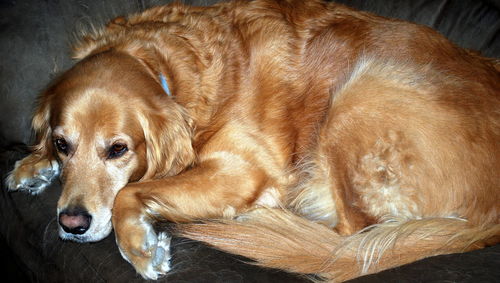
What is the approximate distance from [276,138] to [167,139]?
0.57 meters

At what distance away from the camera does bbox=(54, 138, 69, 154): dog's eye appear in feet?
7.29

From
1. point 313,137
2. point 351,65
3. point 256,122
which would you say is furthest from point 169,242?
point 351,65

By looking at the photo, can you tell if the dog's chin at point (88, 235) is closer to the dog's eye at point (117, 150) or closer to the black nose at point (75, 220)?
the black nose at point (75, 220)

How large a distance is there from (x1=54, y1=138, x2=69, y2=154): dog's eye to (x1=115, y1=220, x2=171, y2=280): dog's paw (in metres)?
0.45

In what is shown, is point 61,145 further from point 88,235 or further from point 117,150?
point 88,235

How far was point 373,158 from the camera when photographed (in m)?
2.32

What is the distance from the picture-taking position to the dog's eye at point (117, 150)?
2217 millimetres

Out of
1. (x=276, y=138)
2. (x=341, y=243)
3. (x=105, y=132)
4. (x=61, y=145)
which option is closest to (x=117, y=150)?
(x=105, y=132)

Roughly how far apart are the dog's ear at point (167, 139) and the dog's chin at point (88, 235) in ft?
1.35

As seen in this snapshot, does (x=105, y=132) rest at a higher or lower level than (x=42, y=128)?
higher

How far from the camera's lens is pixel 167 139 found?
2400 millimetres

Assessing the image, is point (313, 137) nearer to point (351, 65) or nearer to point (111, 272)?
point (351, 65)

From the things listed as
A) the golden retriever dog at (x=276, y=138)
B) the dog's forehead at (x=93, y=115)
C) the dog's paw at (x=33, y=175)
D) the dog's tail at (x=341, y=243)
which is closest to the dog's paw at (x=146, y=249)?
the golden retriever dog at (x=276, y=138)

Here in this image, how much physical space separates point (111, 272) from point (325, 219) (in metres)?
1.11
